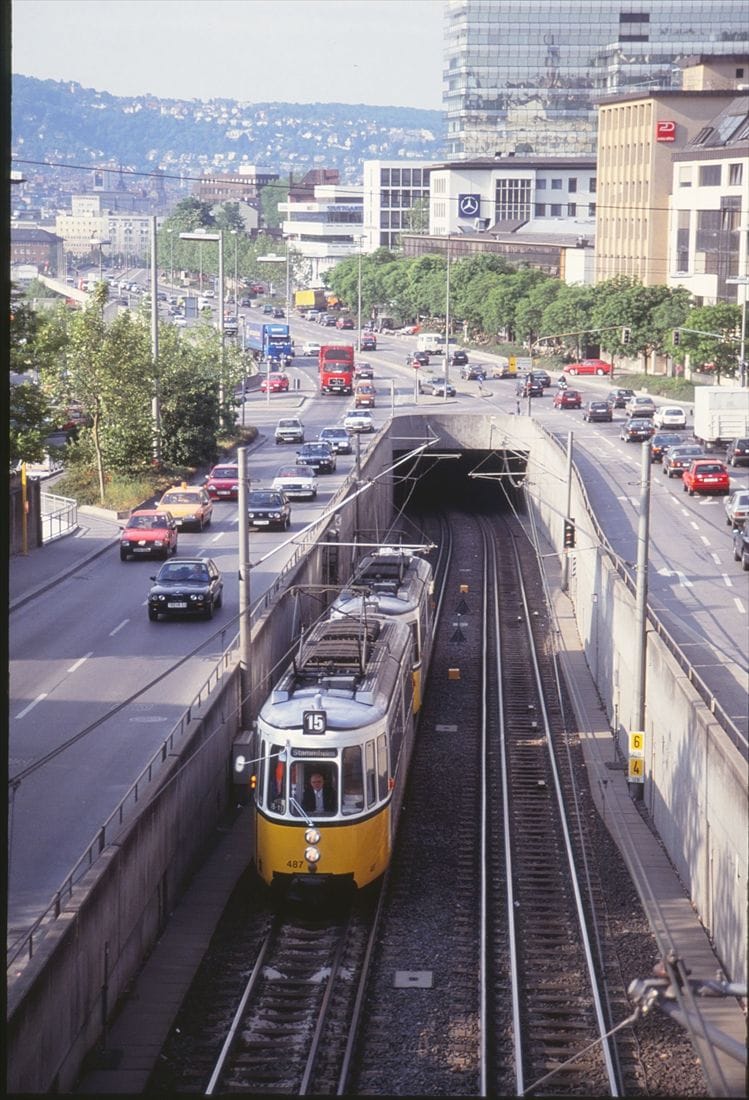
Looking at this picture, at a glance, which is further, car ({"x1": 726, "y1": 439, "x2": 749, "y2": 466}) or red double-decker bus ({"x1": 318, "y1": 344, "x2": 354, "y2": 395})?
red double-decker bus ({"x1": 318, "y1": 344, "x2": 354, "y2": 395})

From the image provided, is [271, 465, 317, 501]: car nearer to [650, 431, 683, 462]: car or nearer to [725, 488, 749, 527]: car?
[725, 488, 749, 527]: car

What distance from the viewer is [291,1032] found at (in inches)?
595

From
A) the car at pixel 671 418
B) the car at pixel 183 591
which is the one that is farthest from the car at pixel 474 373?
the car at pixel 183 591

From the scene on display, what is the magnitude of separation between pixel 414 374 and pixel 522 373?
22.6 ft

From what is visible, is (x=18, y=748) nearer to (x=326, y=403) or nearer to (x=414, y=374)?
(x=326, y=403)

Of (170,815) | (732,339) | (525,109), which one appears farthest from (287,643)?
(525,109)

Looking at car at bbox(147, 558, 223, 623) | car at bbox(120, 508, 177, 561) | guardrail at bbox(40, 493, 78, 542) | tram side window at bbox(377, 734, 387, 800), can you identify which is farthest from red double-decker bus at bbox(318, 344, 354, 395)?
tram side window at bbox(377, 734, 387, 800)

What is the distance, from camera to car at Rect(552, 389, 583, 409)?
8350 centimetres

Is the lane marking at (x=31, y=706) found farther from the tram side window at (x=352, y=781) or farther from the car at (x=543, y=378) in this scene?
the car at (x=543, y=378)

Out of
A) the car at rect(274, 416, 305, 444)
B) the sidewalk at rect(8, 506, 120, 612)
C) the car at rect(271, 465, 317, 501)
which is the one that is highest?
the car at rect(274, 416, 305, 444)

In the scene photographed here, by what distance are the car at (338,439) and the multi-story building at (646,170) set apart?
44.3 m

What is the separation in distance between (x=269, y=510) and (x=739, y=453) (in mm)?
23711

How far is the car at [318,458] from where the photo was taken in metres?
60.3

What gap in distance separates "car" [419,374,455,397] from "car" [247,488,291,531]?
137 ft
